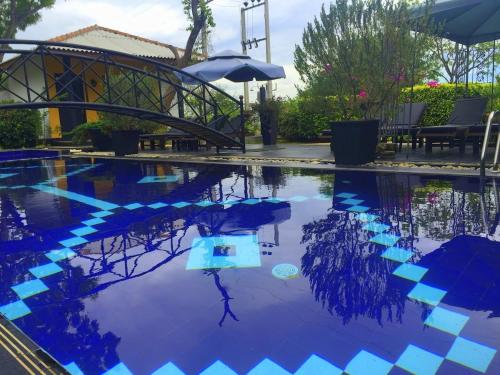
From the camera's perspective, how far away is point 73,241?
3.76 m

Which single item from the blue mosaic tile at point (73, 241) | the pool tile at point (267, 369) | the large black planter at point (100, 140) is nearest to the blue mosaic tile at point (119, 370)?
the pool tile at point (267, 369)

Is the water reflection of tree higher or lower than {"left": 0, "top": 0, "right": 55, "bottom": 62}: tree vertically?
lower

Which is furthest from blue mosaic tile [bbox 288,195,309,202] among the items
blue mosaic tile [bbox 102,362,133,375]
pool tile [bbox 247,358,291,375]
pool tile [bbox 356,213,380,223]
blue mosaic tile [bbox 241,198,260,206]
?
blue mosaic tile [bbox 102,362,133,375]

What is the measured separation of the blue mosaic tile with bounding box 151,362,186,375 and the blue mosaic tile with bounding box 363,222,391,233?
2.37 meters

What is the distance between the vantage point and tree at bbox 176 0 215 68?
15.8 m

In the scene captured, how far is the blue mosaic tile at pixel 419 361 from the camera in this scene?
5.48 ft

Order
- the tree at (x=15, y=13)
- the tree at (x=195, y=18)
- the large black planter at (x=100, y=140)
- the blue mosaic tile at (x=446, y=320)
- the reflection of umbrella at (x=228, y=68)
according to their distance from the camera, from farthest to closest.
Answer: the tree at (x=15, y=13)
the tree at (x=195, y=18)
the large black planter at (x=100, y=140)
the reflection of umbrella at (x=228, y=68)
the blue mosaic tile at (x=446, y=320)

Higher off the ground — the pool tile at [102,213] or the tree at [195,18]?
the tree at [195,18]

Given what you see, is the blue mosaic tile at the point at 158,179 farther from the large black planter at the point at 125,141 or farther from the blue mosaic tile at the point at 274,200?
the large black planter at the point at 125,141

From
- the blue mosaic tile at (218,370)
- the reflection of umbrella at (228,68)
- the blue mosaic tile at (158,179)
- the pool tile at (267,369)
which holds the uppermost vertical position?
the reflection of umbrella at (228,68)

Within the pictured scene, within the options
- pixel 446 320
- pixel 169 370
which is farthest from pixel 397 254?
pixel 169 370

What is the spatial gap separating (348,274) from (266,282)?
57 centimetres

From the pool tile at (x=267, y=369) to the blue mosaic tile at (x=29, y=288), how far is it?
1704 mm

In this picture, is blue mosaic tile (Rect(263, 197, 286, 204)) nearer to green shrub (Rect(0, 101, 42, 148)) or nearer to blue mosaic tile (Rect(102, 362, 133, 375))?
blue mosaic tile (Rect(102, 362, 133, 375))
